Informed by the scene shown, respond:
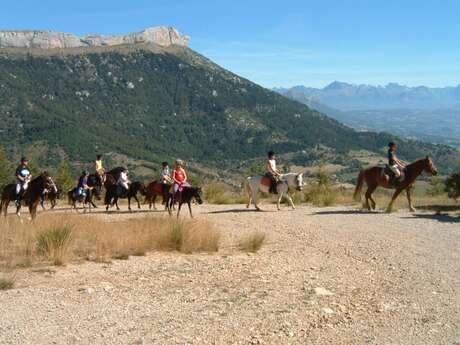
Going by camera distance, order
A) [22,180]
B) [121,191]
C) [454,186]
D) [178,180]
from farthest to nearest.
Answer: [454,186]
[121,191]
[22,180]
[178,180]

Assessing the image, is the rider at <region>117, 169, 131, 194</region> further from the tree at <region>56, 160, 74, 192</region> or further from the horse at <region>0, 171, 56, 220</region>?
the tree at <region>56, 160, 74, 192</region>

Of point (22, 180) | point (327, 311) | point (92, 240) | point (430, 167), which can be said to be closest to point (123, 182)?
point (22, 180)

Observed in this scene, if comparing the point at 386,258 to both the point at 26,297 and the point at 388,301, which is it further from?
the point at 26,297

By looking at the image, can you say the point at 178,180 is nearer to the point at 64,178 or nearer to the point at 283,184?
the point at 283,184

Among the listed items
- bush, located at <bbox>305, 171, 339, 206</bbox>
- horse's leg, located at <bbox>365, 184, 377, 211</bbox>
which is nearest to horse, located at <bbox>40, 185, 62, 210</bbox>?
bush, located at <bbox>305, 171, 339, 206</bbox>

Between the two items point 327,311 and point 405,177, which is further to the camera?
point 405,177

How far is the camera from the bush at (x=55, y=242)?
10344 millimetres

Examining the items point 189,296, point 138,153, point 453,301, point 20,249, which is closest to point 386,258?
point 453,301

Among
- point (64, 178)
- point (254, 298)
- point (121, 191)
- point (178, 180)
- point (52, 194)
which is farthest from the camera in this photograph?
point (64, 178)

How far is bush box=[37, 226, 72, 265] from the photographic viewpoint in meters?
10.3

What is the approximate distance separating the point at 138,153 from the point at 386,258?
176 metres

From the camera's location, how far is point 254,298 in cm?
818

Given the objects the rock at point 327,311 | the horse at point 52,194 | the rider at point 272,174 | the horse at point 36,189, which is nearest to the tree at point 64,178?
Answer: the horse at point 52,194

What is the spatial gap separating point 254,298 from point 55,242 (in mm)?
4723
